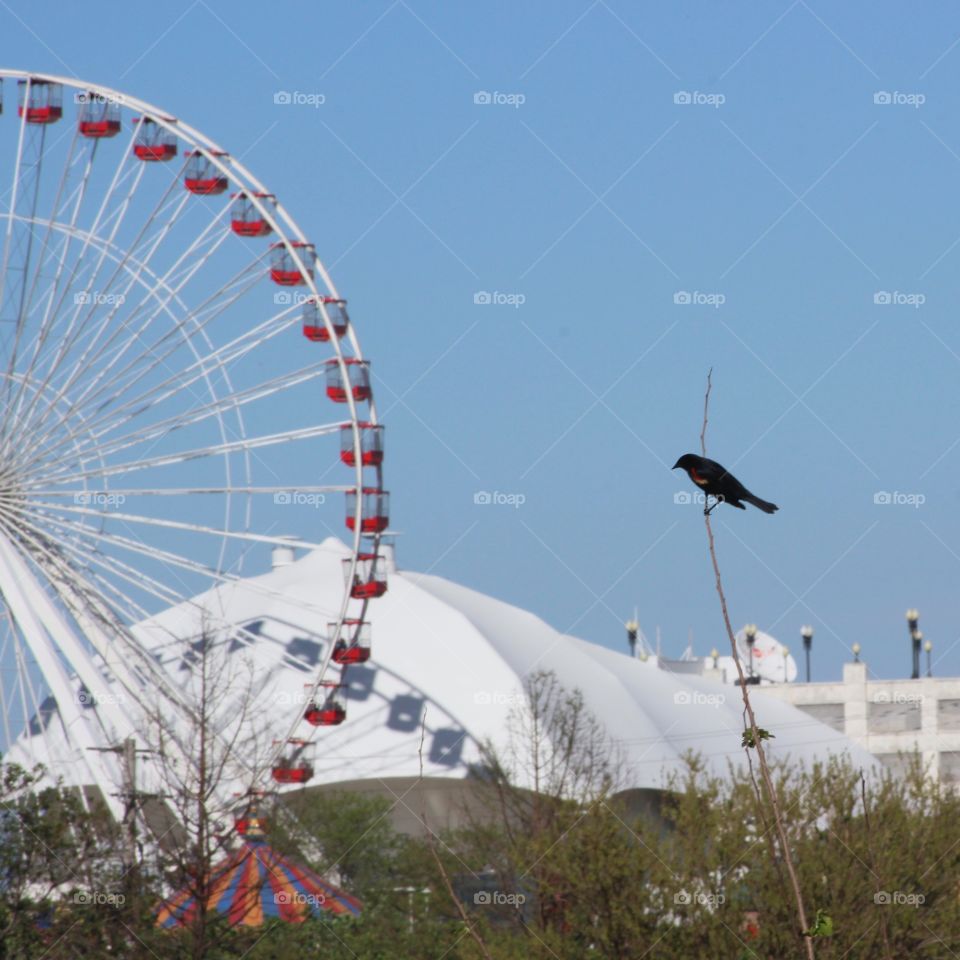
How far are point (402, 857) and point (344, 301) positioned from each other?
1273 centimetres

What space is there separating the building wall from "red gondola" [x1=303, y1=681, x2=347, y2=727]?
52074mm

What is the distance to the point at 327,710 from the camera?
39531 mm

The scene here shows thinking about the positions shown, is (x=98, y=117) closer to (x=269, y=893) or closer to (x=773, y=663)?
(x=269, y=893)

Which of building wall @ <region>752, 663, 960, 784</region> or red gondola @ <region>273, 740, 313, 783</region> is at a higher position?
building wall @ <region>752, 663, 960, 784</region>

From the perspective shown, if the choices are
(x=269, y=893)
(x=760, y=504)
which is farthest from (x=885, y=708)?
(x=760, y=504)

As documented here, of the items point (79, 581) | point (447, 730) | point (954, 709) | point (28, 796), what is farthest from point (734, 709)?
point (28, 796)

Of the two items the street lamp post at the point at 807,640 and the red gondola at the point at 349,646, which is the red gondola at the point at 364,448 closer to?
the red gondola at the point at 349,646

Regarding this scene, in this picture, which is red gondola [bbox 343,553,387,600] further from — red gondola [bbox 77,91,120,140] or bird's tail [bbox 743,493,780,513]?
bird's tail [bbox 743,493,780,513]

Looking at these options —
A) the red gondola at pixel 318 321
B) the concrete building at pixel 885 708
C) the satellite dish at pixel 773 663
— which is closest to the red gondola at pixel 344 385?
the red gondola at pixel 318 321

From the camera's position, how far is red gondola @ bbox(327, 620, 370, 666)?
131 ft

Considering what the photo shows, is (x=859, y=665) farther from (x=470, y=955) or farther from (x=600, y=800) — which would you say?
(x=470, y=955)

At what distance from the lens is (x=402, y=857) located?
42.8 metres

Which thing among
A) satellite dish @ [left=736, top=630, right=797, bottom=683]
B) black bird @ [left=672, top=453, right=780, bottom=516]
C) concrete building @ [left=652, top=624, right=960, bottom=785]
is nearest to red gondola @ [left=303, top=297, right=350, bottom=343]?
black bird @ [left=672, top=453, right=780, bottom=516]

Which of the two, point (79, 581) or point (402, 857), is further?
point (402, 857)
